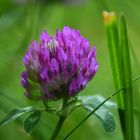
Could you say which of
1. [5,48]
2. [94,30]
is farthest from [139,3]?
[5,48]

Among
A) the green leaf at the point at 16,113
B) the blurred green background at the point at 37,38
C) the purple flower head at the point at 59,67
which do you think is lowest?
the blurred green background at the point at 37,38

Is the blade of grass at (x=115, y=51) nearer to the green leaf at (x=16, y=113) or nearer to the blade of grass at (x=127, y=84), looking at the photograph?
the blade of grass at (x=127, y=84)

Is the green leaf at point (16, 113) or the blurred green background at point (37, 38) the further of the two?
the blurred green background at point (37, 38)

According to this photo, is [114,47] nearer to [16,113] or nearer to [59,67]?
[59,67]

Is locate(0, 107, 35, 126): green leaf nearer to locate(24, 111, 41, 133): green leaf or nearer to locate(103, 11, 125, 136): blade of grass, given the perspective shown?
locate(24, 111, 41, 133): green leaf

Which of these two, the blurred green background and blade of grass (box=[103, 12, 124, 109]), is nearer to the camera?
blade of grass (box=[103, 12, 124, 109])

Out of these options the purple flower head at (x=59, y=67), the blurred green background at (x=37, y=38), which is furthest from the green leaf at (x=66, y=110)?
the blurred green background at (x=37, y=38)

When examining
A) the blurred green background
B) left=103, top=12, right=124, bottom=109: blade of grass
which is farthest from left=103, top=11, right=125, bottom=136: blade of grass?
the blurred green background
